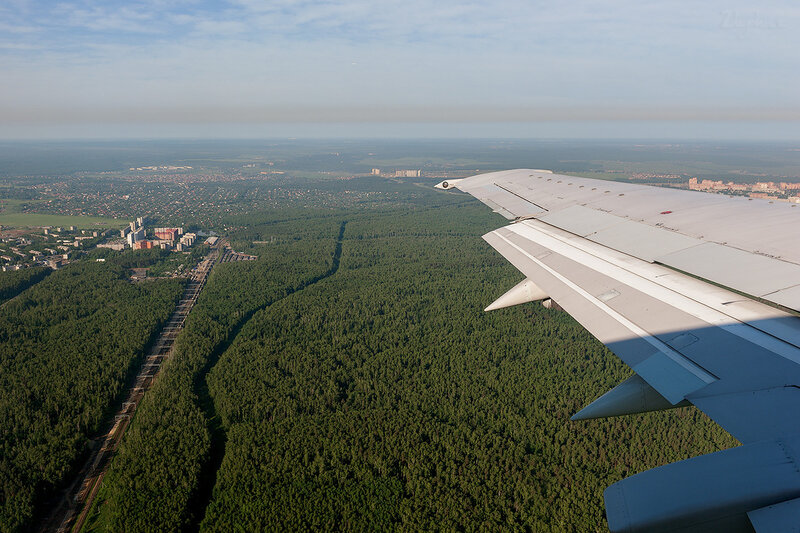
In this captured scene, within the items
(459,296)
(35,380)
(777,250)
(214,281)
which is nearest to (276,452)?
(35,380)

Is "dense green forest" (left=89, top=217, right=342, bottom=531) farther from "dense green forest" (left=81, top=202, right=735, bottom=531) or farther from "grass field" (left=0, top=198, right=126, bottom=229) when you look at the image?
"grass field" (left=0, top=198, right=126, bottom=229)

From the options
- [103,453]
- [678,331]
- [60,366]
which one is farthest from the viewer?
[60,366]

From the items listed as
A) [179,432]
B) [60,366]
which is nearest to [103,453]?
[179,432]

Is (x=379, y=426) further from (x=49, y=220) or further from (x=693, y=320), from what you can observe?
(x=49, y=220)

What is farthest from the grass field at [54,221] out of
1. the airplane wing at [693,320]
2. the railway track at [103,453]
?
the airplane wing at [693,320]

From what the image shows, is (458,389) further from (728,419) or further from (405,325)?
(728,419)
